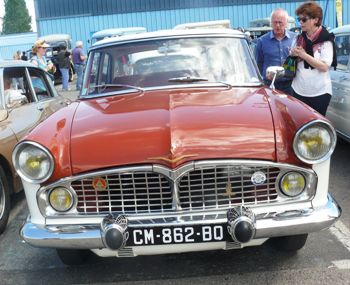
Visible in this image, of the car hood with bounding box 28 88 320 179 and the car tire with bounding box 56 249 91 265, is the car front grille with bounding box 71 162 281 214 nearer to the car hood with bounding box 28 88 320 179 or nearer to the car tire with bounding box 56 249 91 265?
the car hood with bounding box 28 88 320 179

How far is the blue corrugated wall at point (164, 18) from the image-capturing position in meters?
31.3

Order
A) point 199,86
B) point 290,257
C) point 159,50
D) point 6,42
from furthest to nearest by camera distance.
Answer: point 6,42, point 159,50, point 199,86, point 290,257

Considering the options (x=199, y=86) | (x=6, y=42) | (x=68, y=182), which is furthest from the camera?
(x=6, y=42)

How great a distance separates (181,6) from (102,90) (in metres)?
29.9

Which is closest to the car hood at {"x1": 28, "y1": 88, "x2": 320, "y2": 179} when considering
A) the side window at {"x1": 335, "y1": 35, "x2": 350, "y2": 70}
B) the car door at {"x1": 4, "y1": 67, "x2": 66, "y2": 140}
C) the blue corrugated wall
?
the car door at {"x1": 4, "y1": 67, "x2": 66, "y2": 140}

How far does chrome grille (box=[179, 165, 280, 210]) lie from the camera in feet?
9.02

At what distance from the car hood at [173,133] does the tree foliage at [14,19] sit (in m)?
89.2

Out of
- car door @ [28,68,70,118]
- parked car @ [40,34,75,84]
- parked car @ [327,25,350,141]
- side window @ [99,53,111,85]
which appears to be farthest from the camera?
parked car @ [40,34,75,84]

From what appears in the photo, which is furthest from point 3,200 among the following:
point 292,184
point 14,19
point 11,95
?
point 14,19

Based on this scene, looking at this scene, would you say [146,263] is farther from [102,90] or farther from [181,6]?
[181,6]

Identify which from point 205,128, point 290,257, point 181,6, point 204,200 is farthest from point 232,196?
point 181,6

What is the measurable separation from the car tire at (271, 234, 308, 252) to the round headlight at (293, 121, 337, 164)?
71 cm

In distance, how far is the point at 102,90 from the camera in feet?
12.6

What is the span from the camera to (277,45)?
5.58 metres
